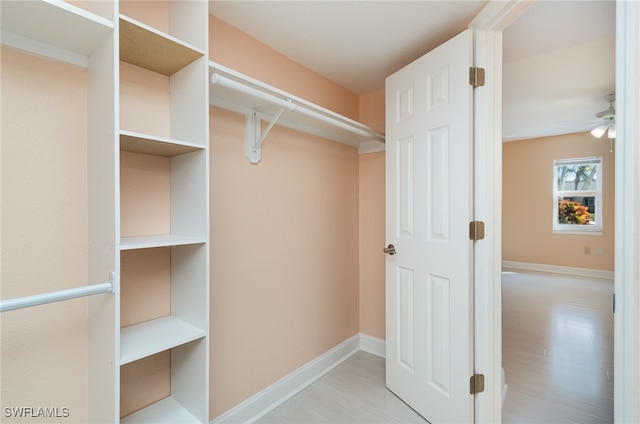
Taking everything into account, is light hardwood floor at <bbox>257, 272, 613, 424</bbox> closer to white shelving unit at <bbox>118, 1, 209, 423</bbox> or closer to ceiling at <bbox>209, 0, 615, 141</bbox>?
white shelving unit at <bbox>118, 1, 209, 423</bbox>

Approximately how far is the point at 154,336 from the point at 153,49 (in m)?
1.06

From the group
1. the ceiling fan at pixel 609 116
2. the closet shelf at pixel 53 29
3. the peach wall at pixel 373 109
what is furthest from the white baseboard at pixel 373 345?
the ceiling fan at pixel 609 116

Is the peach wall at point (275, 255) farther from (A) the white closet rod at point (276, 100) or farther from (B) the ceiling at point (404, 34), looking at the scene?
(B) the ceiling at point (404, 34)

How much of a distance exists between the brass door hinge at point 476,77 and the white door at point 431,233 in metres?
0.03

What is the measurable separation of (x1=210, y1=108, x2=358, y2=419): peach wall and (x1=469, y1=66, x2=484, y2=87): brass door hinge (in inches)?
42.0

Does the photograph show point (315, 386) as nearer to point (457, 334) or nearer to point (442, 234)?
point (457, 334)

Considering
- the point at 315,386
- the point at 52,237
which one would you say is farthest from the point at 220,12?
the point at 315,386

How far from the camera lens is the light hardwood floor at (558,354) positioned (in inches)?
71.5

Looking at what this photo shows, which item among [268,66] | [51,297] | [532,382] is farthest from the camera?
[532,382]

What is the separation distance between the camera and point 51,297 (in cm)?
81

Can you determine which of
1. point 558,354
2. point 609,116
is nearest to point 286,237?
point 558,354

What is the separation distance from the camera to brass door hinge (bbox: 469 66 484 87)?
1.54 metres

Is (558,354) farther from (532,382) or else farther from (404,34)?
(404,34)

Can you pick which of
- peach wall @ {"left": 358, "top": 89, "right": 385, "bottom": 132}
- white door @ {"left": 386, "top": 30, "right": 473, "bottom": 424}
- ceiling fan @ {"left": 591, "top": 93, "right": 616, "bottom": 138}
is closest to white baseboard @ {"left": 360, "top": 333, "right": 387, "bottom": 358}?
white door @ {"left": 386, "top": 30, "right": 473, "bottom": 424}
